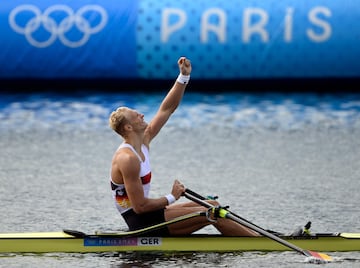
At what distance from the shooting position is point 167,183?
43.5 feet

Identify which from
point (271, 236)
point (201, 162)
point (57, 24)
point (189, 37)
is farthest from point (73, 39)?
point (271, 236)

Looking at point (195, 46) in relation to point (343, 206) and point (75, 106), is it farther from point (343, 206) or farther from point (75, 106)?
point (343, 206)

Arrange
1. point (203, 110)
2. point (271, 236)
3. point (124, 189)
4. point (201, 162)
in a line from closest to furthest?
1. point (271, 236)
2. point (124, 189)
3. point (201, 162)
4. point (203, 110)

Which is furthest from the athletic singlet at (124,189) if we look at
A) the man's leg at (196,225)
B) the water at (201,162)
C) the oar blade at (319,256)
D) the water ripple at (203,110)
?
the water ripple at (203,110)

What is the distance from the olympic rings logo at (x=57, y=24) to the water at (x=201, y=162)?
99cm

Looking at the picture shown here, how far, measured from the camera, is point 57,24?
787 inches

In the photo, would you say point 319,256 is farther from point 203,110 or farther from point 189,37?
point 189,37

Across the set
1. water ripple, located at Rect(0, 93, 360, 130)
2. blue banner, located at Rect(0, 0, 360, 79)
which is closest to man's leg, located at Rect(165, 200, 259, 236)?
water ripple, located at Rect(0, 93, 360, 130)

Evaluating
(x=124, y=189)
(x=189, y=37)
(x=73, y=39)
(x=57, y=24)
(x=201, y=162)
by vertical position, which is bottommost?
(x=124, y=189)

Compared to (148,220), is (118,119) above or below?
above

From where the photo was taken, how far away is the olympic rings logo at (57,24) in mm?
19953

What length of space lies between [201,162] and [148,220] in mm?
5090

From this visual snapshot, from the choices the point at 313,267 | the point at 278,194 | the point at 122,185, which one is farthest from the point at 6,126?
the point at 313,267

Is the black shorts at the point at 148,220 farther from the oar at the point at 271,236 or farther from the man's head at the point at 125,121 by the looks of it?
the man's head at the point at 125,121
